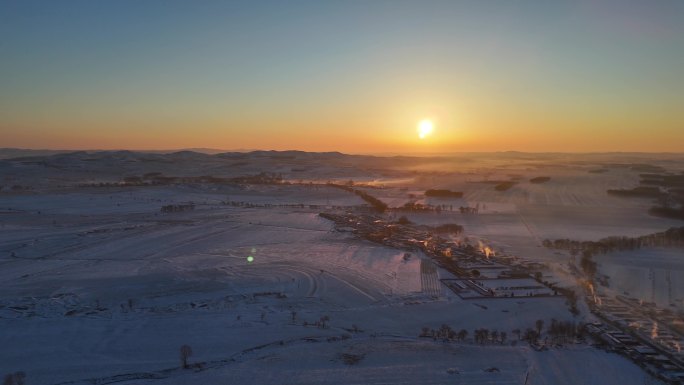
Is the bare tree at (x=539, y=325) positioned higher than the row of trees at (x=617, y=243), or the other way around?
the row of trees at (x=617, y=243)

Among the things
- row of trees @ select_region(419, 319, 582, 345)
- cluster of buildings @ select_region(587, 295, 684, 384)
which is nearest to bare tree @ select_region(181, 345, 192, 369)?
row of trees @ select_region(419, 319, 582, 345)

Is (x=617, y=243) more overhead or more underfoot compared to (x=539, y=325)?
more overhead

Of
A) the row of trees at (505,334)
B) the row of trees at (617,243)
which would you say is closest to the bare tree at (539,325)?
the row of trees at (505,334)

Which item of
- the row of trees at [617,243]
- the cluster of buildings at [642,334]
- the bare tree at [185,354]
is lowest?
the cluster of buildings at [642,334]

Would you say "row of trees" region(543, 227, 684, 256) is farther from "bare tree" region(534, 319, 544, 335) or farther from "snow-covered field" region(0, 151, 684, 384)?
"bare tree" region(534, 319, 544, 335)

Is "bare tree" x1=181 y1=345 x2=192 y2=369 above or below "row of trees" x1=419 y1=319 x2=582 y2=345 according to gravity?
above

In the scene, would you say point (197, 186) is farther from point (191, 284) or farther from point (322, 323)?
point (322, 323)

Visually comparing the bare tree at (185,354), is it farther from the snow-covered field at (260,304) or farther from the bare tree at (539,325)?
the bare tree at (539,325)

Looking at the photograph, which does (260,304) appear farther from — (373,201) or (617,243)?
(373,201)

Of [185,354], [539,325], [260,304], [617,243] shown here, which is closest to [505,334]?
[539,325]

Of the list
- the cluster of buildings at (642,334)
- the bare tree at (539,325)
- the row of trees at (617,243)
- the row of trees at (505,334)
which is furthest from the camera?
the row of trees at (617,243)
